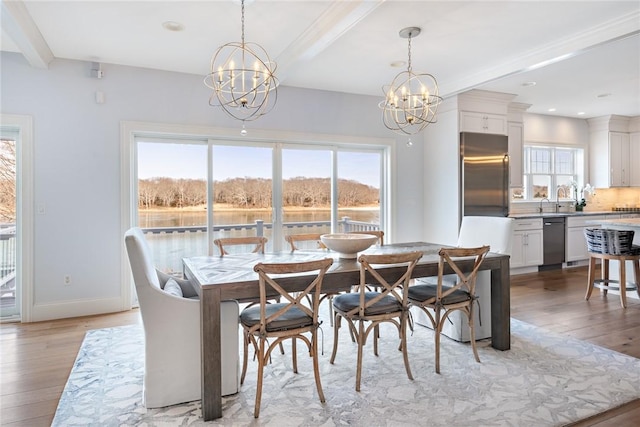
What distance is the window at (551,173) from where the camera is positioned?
7109 millimetres

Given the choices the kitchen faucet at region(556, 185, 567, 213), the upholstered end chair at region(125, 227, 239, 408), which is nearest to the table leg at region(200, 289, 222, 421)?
the upholstered end chair at region(125, 227, 239, 408)

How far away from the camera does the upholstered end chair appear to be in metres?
2.29

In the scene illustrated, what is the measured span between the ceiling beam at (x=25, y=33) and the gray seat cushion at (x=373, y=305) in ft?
10.3

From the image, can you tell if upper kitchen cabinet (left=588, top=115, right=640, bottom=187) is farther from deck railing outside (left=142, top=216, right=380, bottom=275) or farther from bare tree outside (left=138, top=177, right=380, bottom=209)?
deck railing outside (left=142, top=216, right=380, bottom=275)

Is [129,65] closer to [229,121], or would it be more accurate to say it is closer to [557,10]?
[229,121]

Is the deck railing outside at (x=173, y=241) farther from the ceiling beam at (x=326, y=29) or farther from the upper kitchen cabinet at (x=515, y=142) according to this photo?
the upper kitchen cabinet at (x=515, y=142)

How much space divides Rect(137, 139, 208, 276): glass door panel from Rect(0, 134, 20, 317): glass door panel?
3.98 feet

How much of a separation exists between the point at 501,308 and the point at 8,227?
487 cm

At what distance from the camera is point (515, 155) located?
6355 mm

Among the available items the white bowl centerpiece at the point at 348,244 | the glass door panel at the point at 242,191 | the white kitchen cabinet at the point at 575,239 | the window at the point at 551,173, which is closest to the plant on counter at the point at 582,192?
the window at the point at 551,173

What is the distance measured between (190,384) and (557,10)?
3843 mm

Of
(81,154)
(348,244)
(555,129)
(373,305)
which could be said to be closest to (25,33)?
(81,154)

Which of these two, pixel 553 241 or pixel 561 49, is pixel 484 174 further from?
pixel 561 49

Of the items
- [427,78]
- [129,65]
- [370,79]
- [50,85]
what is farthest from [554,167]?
[50,85]
